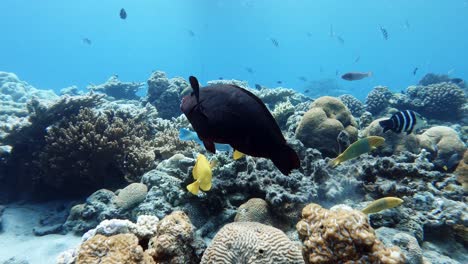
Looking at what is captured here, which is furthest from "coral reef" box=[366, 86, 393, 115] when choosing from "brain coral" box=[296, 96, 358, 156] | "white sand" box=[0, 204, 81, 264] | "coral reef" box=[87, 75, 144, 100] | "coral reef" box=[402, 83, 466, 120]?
"coral reef" box=[87, 75, 144, 100]

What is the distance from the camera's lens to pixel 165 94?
45.7ft

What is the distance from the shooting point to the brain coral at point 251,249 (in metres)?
2.74

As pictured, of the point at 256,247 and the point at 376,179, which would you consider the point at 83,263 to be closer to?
the point at 256,247

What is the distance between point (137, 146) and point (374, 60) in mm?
211967

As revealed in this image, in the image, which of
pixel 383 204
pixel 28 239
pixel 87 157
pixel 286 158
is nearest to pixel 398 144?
pixel 383 204

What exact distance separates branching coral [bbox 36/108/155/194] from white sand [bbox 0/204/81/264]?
2.50 feet

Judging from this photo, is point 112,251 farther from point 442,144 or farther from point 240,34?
point 240,34

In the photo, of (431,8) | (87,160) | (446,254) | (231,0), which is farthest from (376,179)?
(431,8)

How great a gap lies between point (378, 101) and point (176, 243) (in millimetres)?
13977

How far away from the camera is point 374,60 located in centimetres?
19112

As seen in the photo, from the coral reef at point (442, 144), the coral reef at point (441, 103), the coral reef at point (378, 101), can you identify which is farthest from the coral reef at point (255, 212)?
the coral reef at point (441, 103)

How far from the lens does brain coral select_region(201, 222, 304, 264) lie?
274 cm

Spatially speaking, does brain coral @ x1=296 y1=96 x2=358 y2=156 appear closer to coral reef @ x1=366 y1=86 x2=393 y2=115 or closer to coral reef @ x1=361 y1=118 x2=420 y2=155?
coral reef @ x1=361 y1=118 x2=420 y2=155

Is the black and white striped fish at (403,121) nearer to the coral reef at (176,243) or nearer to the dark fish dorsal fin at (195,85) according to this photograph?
the coral reef at (176,243)
